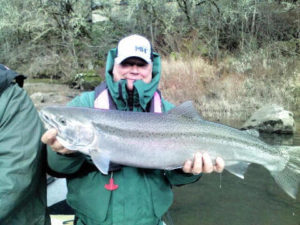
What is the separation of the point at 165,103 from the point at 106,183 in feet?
2.87

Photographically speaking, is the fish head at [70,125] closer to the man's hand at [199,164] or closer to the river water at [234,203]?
the man's hand at [199,164]

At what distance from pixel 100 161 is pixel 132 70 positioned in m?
0.82

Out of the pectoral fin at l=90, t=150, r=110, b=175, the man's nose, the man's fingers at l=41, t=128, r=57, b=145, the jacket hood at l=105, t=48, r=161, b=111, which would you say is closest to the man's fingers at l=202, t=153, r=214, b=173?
the jacket hood at l=105, t=48, r=161, b=111

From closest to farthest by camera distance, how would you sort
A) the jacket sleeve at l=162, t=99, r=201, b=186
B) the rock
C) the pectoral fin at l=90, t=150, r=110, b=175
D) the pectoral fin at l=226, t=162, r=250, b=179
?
the pectoral fin at l=90, t=150, r=110, b=175 < the jacket sleeve at l=162, t=99, r=201, b=186 < the pectoral fin at l=226, t=162, r=250, b=179 < the rock

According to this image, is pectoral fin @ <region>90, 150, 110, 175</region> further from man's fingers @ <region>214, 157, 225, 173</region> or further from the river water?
the river water

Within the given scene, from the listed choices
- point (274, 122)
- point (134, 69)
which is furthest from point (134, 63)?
point (274, 122)

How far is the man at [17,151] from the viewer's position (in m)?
2.25

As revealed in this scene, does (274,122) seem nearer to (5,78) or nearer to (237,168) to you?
(237,168)

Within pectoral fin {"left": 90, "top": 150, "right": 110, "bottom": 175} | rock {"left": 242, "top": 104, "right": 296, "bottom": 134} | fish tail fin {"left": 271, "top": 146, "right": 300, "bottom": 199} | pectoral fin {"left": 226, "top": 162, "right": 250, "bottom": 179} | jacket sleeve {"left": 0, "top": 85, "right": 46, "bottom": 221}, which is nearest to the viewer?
jacket sleeve {"left": 0, "top": 85, "right": 46, "bottom": 221}

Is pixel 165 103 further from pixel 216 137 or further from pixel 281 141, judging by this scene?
pixel 281 141

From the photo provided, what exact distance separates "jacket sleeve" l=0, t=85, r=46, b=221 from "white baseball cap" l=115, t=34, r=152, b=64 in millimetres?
813

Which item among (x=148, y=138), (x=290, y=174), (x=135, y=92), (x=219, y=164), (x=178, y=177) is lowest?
(x=290, y=174)

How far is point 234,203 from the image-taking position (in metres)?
6.15

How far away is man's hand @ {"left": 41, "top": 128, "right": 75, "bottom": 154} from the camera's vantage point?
2320mm
